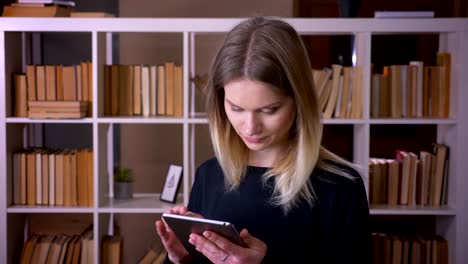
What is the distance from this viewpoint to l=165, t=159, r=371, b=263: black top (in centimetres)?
151

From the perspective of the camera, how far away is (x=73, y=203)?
3201mm

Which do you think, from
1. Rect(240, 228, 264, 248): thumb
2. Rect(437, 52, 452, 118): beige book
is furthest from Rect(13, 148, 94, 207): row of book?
Rect(240, 228, 264, 248): thumb

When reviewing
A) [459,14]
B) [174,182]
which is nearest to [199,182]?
[174,182]

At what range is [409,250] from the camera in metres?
3.27

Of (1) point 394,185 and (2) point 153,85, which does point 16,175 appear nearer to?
(2) point 153,85

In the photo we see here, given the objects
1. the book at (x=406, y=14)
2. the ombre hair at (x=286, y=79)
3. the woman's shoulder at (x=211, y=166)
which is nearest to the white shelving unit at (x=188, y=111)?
the book at (x=406, y=14)

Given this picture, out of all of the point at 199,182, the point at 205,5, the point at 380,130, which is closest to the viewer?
the point at 199,182

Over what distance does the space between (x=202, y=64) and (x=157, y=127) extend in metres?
0.53

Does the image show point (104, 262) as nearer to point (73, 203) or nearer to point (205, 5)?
point (73, 203)

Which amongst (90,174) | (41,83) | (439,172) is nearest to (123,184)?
(90,174)

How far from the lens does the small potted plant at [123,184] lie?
337 cm

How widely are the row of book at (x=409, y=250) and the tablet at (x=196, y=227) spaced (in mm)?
1952

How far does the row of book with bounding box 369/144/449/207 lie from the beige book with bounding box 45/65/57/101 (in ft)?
5.37

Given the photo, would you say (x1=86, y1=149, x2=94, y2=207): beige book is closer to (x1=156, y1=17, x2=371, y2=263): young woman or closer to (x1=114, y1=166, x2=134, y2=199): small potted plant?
Answer: (x1=114, y1=166, x2=134, y2=199): small potted plant
